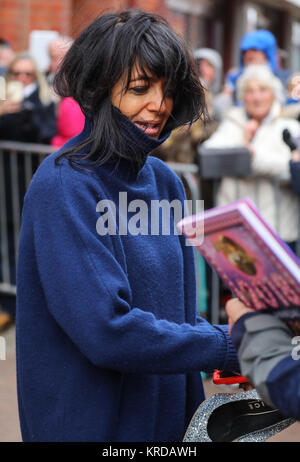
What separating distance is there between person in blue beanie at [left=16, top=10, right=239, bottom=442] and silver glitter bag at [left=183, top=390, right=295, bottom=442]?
11 centimetres

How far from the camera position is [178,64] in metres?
1.75

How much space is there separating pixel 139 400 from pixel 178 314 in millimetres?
241

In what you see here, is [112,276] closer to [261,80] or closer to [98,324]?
[98,324]

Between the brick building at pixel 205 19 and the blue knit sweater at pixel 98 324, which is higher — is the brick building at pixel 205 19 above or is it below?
above

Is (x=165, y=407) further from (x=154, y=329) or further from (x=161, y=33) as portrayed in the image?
(x=161, y=33)

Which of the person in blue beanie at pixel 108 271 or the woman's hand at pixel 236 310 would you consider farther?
the person in blue beanie at pixel 108 271

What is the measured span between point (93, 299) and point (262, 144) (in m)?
3.13

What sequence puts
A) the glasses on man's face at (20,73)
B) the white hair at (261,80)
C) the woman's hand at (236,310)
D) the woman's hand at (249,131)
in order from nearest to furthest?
the woman's hand at (236,310), the woman's hand at (249,131), the white hair at (261,80), the glasses on man's face at (20,73)

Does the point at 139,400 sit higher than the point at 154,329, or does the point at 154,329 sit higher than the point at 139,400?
the point at 154,329

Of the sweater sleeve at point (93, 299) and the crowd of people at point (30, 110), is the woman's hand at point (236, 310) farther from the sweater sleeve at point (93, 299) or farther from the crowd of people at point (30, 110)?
the crowd of people at point (30, 110)

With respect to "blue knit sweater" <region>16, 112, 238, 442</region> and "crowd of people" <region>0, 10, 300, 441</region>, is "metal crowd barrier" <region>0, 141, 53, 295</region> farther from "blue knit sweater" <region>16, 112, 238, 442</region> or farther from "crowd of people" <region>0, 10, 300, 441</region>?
"blue knit sweater" <region>16, 112, 238, 442</region>

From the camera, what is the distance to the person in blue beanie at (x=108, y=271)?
5.18 ft

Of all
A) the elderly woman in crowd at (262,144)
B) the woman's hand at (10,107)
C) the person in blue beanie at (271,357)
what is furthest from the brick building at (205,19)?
the person in blue beanie at (271,357)

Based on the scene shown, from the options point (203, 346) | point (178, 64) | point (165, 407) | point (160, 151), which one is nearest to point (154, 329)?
point (203, 346)
